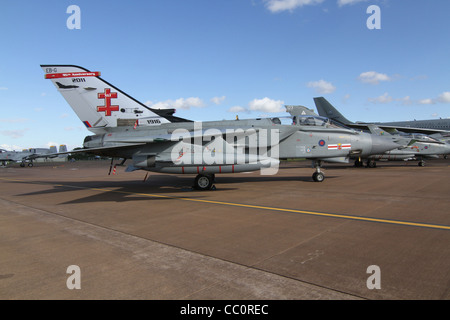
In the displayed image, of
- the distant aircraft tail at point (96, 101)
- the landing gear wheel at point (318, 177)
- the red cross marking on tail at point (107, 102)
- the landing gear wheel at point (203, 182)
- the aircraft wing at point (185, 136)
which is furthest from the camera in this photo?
the landing gear wheel at point (318, 177)

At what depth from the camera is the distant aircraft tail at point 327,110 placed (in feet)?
128

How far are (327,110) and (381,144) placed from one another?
2847cm

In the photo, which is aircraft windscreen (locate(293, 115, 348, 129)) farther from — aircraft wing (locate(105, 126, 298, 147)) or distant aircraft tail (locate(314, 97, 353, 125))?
distant aircraft tail (locate(314, 97, 353, 125))

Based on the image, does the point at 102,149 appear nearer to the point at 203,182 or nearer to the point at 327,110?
the point at 203,182

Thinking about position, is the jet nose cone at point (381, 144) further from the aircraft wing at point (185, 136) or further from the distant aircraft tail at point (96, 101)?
the distant aircraft tail at point (96, 101)

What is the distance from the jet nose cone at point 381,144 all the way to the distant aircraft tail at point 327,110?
27519 mm

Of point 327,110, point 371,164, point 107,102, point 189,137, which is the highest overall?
point 327,110

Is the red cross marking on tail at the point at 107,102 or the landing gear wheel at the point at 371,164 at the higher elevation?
the red cross marking on tail at the point at 107,102

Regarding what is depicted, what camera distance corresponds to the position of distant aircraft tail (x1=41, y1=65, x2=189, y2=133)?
10867 millimetres

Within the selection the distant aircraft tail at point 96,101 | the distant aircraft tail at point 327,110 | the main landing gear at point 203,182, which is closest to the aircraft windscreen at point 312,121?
the main landing gear at point 203,182

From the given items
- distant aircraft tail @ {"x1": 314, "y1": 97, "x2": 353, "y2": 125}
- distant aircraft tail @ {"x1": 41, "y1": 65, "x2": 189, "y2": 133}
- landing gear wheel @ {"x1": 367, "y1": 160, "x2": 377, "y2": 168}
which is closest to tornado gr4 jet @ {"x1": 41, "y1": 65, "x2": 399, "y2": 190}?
distant aircraft tail @ {"x1": 41, "y1": 65, "x2": 189, "y2": 133}

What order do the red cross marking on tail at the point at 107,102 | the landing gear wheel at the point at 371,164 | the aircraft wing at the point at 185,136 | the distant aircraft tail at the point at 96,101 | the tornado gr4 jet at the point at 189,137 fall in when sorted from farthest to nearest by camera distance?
the landing gear wheel at the point at 371,164 → the red cross marking on tail at the point at 107,102 → the distant aircraft tail at the point at 96,101 → the tornado gr4 jet at the point at 189,137 → the aircraft wing at the point at 185,136

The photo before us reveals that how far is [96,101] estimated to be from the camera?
36.5ft

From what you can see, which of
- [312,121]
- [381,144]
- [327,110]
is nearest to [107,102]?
[312,121]
